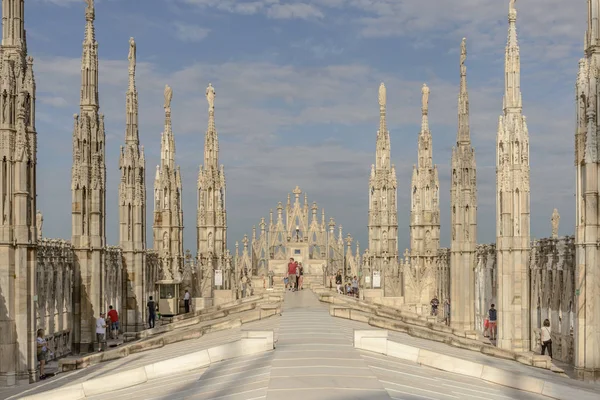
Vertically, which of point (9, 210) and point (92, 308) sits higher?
point (9, 210)

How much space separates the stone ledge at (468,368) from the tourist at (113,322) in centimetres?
1674

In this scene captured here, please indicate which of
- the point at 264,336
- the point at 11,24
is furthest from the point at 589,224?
the point at 11,24

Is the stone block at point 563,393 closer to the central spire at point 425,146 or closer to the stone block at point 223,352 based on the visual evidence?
the stone block at point 223,352

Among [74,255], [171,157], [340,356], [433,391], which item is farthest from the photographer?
[171,157]

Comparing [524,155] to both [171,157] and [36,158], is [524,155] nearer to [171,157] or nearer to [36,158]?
[36,158]

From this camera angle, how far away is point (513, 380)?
44.0 feet

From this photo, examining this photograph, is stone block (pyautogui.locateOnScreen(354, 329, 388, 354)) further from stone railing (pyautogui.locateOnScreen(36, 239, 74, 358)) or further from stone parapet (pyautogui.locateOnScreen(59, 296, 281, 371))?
stone railing (pyautogui.locateOnScreen(36, 239, 74, 358))

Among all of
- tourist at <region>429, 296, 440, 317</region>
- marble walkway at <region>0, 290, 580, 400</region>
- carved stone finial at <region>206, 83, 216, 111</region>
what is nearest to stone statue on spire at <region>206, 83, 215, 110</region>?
carved stone finial at <region>206, 83, 216, 111</region>

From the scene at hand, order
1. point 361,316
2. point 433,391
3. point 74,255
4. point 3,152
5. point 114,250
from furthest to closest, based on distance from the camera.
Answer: point 114,250, point 74,255, point 361,316, point 3,152, point 433,391

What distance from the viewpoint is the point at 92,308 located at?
26.8 metres

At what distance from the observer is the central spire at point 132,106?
108 feet

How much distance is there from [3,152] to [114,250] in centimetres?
1394

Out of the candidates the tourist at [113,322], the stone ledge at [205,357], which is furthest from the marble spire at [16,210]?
the tourist at [113,322]

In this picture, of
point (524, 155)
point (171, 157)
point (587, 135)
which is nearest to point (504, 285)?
point (524, 155)
